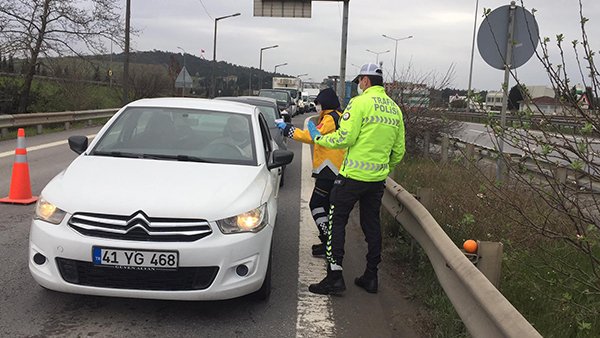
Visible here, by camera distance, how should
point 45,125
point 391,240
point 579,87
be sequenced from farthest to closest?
1. point 45,125
2. point 391,240
3. point 579,87

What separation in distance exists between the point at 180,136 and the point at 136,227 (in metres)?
1.66

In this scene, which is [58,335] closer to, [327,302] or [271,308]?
[271,308]

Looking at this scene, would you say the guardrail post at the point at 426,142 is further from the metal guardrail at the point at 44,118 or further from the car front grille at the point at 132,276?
the metal guardrail at the point at 44,118

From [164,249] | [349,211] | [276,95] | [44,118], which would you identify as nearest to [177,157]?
[164,249]

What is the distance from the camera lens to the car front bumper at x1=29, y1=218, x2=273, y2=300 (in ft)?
11.7

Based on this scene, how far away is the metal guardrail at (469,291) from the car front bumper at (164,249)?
132cm

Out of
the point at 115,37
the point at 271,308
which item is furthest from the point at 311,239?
the point at 115,37

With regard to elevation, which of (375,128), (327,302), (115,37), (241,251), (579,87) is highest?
(115,37)

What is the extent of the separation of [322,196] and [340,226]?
113 cm

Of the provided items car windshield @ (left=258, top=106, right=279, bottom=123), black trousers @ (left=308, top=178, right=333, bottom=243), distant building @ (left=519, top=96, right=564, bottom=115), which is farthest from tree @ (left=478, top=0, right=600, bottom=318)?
car windshield @ (left=258, top=106, right=279, bottom=123)

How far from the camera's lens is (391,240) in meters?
6.26

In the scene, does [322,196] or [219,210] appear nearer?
[219,210]

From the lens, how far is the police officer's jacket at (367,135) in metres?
4.42

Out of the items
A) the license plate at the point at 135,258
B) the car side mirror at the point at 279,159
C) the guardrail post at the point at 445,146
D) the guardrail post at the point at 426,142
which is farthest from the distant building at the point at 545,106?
the guardrail post at the point at 426,142
